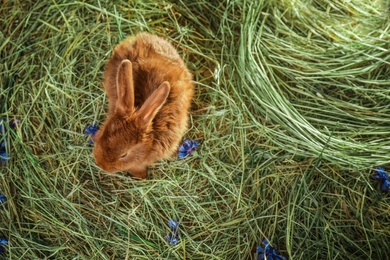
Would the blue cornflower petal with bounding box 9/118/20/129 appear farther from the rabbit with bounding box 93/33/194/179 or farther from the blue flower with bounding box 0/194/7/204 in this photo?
the rabbit with bounding box 93/33/194/179

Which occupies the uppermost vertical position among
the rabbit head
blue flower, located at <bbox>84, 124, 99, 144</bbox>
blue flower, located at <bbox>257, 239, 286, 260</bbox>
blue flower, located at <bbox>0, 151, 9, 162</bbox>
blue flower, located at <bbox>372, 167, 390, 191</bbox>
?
the rabbit head

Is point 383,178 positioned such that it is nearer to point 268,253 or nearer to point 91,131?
point 268,253

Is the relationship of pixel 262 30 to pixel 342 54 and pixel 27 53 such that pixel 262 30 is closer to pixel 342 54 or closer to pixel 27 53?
pixel 342 54

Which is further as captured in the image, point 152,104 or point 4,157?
point 4,157

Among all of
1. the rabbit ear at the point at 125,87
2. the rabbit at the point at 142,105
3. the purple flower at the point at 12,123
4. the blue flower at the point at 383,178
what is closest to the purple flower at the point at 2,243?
the purple flower at the point at 12,123

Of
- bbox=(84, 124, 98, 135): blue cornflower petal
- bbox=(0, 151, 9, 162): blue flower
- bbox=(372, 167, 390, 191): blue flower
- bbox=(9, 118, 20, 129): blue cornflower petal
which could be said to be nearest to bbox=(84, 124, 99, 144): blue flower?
bbox=(84, 124, 98, 135): blue cornflower petal

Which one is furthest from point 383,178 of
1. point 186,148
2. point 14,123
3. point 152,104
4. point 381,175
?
point 14,123
